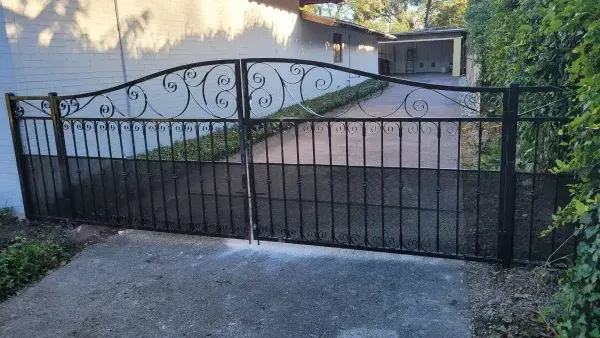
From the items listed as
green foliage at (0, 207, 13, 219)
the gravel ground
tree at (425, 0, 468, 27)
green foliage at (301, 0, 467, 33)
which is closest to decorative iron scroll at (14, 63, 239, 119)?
green foliage at (0, 207, 13, 219)

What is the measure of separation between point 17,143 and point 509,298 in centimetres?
485

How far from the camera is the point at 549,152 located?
12.3 ft

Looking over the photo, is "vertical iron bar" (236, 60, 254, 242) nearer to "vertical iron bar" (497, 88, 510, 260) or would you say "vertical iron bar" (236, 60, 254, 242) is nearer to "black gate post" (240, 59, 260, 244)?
"black gate post" (240, 59, 260, 244)

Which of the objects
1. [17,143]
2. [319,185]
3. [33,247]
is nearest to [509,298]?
[319,185]

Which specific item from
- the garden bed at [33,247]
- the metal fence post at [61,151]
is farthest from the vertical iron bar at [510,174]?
the metal fence post at [61,151]

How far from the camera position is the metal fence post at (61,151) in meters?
4.71

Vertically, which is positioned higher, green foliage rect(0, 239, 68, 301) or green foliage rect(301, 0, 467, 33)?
green foliage rect(301, 0, 467, 33)

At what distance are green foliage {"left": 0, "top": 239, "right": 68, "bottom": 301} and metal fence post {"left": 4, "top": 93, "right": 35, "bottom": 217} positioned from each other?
2.76ft

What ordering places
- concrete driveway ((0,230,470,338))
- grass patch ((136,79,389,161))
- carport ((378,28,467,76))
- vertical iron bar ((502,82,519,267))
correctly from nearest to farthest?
concrete driveway ((0,230,470,338)) → vertical iron bar ((502,82,519,267)) → grass patch ((136,79,389,161)) → carport ((378,28,467,76))

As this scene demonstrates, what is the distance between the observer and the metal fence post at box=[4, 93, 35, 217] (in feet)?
15.9

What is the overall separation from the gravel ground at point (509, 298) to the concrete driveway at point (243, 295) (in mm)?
92

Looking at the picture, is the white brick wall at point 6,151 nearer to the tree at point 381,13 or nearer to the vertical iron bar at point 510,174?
the vertical iron bar at point 510,174

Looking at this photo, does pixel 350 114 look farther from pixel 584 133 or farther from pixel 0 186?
pixel 584 133

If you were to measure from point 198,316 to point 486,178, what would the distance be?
2347mm
